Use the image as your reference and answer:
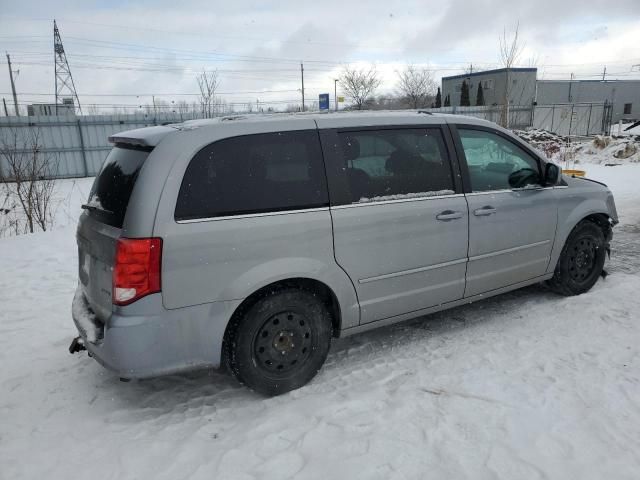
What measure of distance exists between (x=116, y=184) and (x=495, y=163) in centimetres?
321

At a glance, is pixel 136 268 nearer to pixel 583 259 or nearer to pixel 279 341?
pixel 279 341

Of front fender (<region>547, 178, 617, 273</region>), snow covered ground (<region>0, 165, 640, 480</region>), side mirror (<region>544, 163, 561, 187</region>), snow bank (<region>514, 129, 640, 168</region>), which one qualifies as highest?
side mirror (<region>544, 163, 561, 187</region>)

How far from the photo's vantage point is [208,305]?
9.55 ft

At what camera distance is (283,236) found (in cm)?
308

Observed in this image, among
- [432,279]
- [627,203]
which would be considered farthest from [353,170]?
[627,203]

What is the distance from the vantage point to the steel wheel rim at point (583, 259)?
4758 millimetres

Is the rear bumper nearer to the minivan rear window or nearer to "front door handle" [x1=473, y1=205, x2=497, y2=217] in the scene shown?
the minivan rear window

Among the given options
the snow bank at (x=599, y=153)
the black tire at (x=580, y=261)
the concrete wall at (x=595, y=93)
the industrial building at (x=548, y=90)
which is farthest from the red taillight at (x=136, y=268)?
the concrete wall at (x=595, y=93)

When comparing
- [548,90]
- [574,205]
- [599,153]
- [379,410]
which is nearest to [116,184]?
[379,410]

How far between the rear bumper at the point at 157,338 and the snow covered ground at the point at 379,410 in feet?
1.37

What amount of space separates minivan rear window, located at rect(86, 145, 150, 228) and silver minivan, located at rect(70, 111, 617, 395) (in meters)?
0.02

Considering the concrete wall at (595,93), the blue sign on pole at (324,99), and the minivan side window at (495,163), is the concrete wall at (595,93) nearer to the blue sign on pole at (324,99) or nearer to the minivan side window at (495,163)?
the blue sign on pole at (324,99)

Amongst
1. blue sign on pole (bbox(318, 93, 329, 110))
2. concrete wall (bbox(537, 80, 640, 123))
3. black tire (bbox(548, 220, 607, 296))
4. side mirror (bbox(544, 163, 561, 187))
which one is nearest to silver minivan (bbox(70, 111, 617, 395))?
side mirror (bbox(544, 163, 561, 187))

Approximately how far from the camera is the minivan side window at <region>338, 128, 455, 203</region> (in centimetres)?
343
